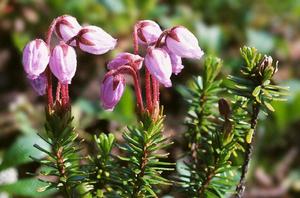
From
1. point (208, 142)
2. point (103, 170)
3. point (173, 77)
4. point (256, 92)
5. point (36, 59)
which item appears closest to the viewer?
point (36, 59)

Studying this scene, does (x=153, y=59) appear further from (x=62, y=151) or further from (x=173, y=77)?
(x=173, y=77)

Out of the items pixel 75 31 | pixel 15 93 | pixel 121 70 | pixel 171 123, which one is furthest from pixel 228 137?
pixel 15 93

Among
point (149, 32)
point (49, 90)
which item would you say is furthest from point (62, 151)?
point (149, 32)

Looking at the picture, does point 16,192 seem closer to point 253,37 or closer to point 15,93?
point 15,93

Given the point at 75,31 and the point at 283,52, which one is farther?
the point at 283,52

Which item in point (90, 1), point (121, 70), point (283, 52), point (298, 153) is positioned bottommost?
point (298, 153)

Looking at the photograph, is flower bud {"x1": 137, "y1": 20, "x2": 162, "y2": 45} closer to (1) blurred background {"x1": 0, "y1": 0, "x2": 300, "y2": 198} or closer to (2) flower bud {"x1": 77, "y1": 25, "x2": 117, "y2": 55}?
(2) flower bud {"x1": 77, "y1": 25, "x2": 117, "y2": 55}
